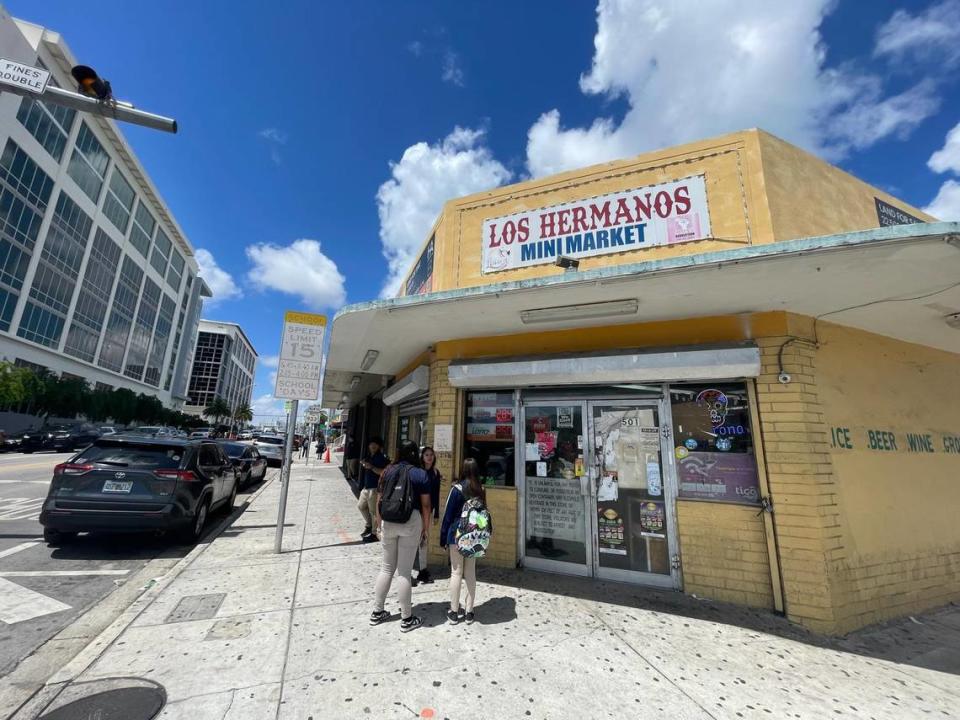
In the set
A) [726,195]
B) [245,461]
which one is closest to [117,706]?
[726,195]

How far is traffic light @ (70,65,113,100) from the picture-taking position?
5047mm

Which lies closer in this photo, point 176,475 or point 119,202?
point 176,475

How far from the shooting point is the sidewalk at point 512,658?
2.93m

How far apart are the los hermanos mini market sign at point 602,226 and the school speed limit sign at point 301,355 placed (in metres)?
2.83

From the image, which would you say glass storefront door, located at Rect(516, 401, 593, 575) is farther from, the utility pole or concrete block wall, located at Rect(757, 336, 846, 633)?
the utility pole

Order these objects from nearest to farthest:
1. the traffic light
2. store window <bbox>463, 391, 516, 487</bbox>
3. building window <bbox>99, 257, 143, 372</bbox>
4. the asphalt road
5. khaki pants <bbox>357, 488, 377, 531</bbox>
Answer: the asphalt road < the traffic light < store window <bbox>463, 391, 516, 487</bbox> < khaki pants <bbox>357, 488, 377, 531</bbox> < building window <bbox>99, 257, 143, 372</bbox>

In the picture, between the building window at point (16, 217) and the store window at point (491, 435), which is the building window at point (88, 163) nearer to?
the building window at point (16, 217)

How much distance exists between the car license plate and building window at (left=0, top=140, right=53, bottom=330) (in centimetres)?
4205

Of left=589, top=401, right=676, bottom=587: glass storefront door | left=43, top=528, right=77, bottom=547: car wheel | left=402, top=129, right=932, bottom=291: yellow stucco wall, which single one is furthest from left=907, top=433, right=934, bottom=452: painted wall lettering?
left=43, top=528, right=77, bottom=547: car wheel

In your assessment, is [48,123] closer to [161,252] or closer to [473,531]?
[161,252]

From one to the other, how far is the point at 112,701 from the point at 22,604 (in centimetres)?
270

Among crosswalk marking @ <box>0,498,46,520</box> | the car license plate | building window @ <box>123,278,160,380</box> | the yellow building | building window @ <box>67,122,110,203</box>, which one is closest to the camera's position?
the yellow building

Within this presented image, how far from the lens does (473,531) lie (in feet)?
13.6

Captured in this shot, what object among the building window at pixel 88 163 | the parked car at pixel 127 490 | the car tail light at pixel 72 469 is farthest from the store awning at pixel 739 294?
the building window at pixel 88 163
